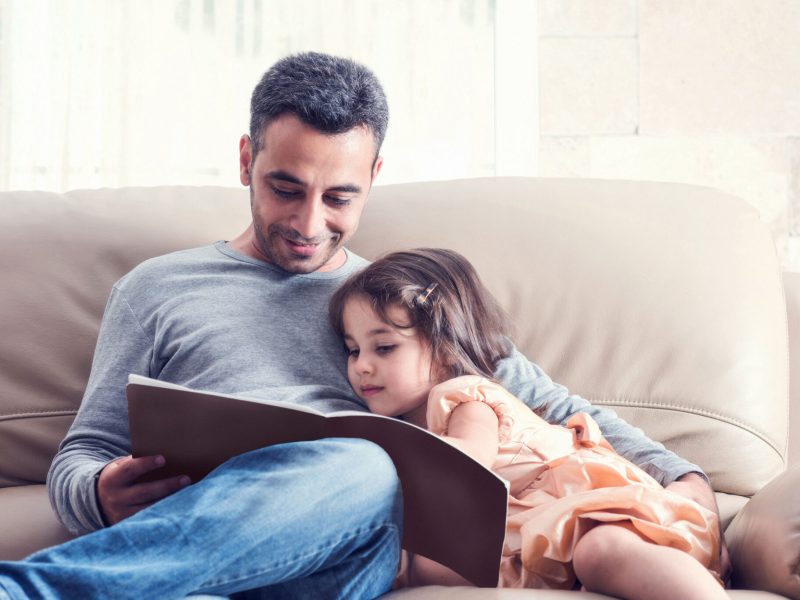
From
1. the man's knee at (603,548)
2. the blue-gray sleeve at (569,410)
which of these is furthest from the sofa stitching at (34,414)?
the man's knee at (603,548)

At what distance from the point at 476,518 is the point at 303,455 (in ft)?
0.61

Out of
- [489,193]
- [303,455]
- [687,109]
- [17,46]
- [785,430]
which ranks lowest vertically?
[785,430]

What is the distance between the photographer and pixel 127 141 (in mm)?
2484

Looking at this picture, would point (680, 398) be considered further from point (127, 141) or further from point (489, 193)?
point (127, 141)

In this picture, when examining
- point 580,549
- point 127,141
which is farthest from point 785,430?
point 127,141

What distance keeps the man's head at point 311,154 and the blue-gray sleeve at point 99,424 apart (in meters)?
0.24

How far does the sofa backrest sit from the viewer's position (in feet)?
4.71

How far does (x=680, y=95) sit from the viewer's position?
2.32m

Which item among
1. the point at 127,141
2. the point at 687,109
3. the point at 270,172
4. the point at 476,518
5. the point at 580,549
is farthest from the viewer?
the point at 127,141

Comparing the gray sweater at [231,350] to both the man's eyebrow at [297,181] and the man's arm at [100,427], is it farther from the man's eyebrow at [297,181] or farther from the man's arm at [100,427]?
the man's eyebrow at [297,181]

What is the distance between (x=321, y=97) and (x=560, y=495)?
0.67m

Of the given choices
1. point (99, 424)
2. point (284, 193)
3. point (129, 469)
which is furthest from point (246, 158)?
point (129, 469)

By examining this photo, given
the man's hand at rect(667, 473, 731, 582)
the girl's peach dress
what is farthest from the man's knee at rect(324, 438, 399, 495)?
the man's hand at rect(667, 473, 731, 582)

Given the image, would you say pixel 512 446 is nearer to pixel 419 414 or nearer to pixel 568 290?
pixel 419 414
